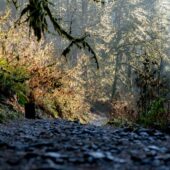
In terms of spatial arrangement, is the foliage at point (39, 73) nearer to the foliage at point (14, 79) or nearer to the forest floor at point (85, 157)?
the foliage at point (14, 79)

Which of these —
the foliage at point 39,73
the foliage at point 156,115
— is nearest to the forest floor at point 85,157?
the foliage at point 156,115

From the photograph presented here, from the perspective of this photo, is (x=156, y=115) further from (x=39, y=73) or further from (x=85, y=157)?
(x=85, y=157)

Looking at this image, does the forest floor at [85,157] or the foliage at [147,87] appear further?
the foliage at [147,87]

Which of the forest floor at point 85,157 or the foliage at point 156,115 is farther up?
the forest floor at point 85,157

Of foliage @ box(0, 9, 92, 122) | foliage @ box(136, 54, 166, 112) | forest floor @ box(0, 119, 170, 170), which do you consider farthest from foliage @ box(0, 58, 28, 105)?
forest floor @ box(0, 119, 170, 170)

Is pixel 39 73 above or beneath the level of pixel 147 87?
above

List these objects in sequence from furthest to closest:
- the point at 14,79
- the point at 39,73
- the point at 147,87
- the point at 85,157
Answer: the point at 39,73, the point at 147,87, the point at 14,79, the point at 85,157

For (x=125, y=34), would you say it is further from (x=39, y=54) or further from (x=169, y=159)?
(x=169, y=159)

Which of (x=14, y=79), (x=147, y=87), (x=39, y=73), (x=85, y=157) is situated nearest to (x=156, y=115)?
(x=147, y=87)

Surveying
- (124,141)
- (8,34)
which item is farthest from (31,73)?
(124,141)

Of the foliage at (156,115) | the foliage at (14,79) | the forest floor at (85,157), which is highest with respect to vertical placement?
the foliage at (14,79)

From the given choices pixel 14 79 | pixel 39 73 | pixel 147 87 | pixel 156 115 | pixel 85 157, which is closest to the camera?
pixel 85 157

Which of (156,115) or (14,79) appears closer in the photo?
(156,115)

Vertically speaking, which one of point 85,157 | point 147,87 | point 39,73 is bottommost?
point 85,157
